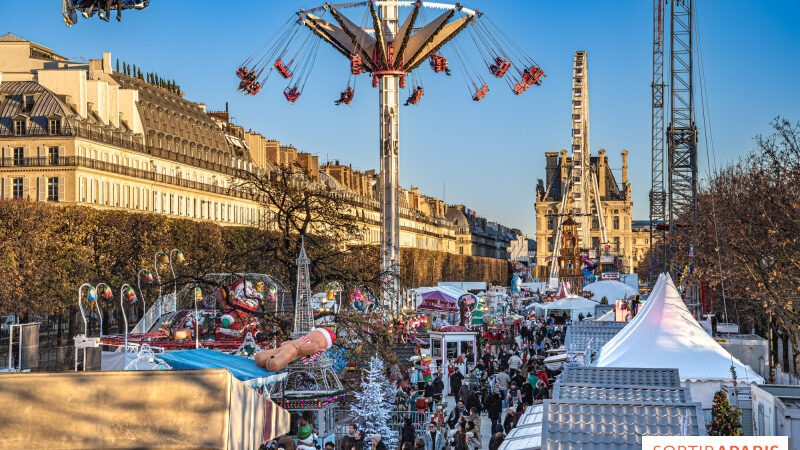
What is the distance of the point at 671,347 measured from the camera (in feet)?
54.1

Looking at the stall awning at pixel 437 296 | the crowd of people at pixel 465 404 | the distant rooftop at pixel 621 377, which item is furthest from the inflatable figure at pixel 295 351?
the stall awning at pixel 437 296

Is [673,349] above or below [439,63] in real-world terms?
below

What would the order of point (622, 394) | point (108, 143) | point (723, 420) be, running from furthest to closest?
point (108, 143), point (723, 420), point (622, 394)

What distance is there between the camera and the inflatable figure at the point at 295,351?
12734 millimetres

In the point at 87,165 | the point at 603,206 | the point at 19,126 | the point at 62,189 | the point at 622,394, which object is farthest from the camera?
the point at 603,206

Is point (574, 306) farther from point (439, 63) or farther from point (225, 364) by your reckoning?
point (225, 364)

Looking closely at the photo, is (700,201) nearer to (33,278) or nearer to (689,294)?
(689,294)

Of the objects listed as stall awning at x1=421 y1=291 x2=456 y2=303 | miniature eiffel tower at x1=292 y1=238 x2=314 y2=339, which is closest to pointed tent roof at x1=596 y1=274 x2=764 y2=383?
miniature eiffel tower at x1=292 y1=238 x2=314 y2=339

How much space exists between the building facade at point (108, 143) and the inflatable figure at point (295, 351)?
95.5ft

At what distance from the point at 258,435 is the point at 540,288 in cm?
6945

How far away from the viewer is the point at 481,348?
33719 mm

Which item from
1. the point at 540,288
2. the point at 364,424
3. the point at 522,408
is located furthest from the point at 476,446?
the point at 540,288

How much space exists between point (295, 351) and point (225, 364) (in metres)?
1.27

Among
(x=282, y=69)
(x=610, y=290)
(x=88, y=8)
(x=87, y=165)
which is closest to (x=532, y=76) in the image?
(x=282, y=69)
